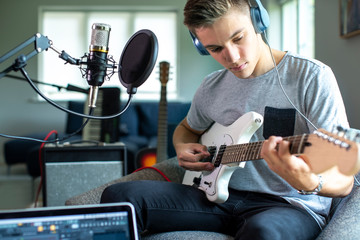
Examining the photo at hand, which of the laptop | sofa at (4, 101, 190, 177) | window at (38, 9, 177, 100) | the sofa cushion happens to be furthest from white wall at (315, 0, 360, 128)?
window at (38, 9, 177, 100)

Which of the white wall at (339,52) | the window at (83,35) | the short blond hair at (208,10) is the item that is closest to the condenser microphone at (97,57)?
the short blond hair at (208,10)

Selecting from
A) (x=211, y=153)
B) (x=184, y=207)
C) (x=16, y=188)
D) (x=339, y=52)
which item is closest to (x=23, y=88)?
(x=16, y=188)

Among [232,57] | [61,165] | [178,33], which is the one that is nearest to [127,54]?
[232,57]

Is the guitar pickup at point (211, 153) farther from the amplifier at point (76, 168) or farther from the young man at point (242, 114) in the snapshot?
the amplifier at point (76, 168)

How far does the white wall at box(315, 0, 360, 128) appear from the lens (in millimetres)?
2256

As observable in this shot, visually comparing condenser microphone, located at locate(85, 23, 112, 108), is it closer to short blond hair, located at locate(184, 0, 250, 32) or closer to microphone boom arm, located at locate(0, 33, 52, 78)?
microphone boom arm, located at locate(0, 33, 52, 78)

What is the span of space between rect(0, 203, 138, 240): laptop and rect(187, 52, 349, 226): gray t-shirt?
544mm

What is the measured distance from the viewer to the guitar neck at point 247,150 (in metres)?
0.91

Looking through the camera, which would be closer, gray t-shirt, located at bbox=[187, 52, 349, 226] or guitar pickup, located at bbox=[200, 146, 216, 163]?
gray t-shirt, located at bbox=[187, 52, 349, 226]

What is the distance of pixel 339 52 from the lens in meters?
2.46

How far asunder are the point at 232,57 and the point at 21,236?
733 mm

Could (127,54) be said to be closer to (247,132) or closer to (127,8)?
(247,132)

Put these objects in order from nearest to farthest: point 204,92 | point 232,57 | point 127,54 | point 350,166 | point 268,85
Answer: point 350,166 < point 127,54 < point 232,57 < point 268,85 < point 204,92

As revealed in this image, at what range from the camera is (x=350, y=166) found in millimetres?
736
